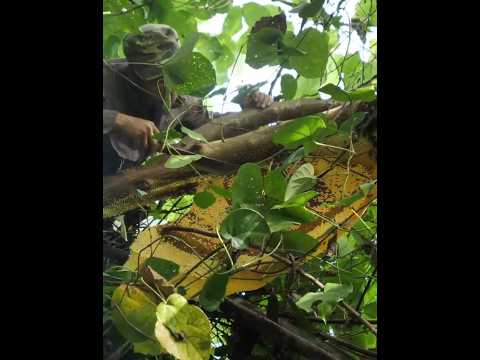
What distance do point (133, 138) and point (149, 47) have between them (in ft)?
0.67

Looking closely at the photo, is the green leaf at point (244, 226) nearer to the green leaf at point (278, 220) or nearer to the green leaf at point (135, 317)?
the green leaf at point (278, 220)

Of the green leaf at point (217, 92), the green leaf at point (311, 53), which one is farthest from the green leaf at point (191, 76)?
the green leaf at point (311, 53)

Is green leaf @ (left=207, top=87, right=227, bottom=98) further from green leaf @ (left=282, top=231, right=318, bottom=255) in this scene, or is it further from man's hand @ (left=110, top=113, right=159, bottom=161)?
green leaf @ (left=282, top=231, right=318, bottom=255)

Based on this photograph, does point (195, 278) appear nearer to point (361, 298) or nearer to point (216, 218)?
point (216, 218)

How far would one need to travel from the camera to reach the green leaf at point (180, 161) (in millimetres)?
790

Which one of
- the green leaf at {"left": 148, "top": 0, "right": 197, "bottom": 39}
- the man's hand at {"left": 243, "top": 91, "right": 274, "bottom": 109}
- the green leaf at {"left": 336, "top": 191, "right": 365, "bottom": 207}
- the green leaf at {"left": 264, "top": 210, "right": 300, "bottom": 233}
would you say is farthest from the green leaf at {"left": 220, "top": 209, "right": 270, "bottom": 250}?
the green leaf at {"left": 148, "top": 0, "right": 197, "bottom": 39}

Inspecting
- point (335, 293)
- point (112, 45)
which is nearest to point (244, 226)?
point (335, 293)

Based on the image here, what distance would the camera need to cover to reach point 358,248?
0.92m

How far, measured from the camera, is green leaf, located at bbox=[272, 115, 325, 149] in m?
0.77

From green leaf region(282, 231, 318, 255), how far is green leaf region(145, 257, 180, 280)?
16 cm
